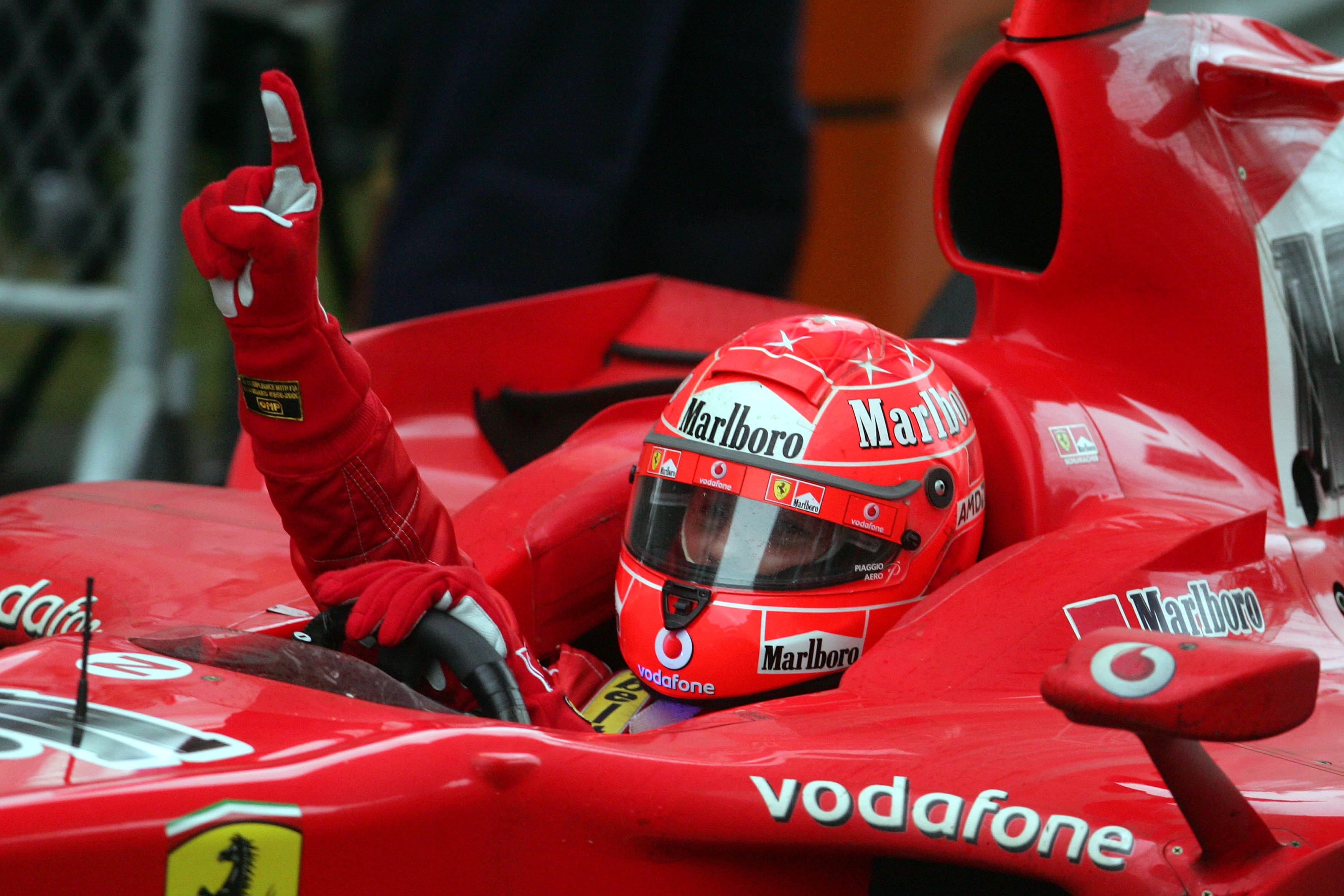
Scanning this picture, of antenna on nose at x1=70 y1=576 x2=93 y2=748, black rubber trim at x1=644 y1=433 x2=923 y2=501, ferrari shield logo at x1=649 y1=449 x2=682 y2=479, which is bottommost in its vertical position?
antenna on nose at x1=70 y1=576 x2=93 y2=748

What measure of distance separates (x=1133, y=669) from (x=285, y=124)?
108 centimetres

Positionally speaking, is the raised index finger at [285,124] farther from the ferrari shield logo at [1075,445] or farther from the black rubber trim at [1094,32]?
the black rubber trim at [1094,32]

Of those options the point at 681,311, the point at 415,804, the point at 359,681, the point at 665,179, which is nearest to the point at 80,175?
the point at 665,179

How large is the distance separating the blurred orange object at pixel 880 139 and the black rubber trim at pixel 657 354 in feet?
5.72

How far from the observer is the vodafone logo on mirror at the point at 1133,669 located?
1101 millimetres

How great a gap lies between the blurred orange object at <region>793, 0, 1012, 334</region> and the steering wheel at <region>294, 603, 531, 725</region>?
3.29m

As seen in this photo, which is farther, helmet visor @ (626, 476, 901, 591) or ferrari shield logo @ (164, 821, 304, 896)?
Answer: helmet visor @ (626, 476, 901, 591)

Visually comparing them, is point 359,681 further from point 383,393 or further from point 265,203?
point 383,393

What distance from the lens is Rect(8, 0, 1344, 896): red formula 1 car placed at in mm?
1146

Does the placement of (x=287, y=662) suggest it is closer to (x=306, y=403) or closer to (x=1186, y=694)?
(x=306, y=403)

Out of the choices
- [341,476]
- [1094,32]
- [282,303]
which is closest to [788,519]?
[341,476]

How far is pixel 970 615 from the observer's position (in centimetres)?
167

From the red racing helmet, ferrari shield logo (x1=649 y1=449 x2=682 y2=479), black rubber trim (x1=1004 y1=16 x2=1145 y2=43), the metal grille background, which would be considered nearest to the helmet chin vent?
the red racing helmet

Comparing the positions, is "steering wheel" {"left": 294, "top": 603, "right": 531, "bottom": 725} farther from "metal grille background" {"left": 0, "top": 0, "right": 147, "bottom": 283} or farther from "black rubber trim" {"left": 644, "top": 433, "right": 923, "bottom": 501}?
"metal grille background" {"left": 0, "top": 0, "right": 147, "bottom": 283}
